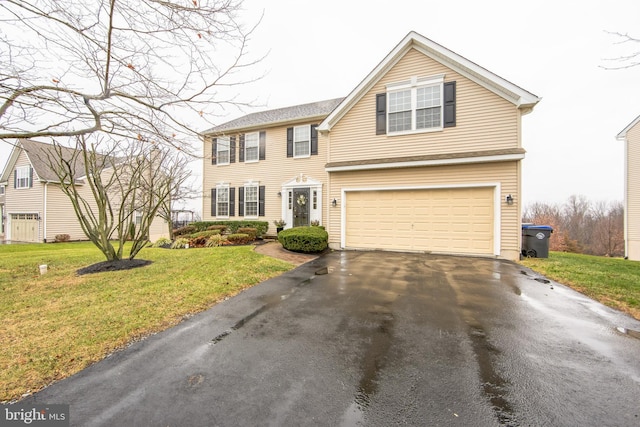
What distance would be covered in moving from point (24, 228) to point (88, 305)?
22.8 meters

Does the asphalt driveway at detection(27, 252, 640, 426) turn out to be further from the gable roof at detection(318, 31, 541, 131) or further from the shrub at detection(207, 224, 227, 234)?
the shrub at detection(207, 224, 227, 234)

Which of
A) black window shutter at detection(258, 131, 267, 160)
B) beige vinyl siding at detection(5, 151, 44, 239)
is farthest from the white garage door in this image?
beige vinyl siding at detection(5, 151, 44, 239)

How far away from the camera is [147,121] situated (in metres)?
4.52

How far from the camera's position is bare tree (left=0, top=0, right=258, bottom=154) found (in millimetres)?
3828

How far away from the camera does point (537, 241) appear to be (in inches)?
341

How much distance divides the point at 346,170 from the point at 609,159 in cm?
3674

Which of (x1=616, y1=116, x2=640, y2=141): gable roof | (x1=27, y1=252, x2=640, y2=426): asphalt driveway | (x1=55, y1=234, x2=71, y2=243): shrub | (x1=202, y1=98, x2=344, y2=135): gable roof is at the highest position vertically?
(x1=202, y1=98, x2=344, y2=135): gable roof

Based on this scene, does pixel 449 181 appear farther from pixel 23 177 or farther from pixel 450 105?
pixel 23 177

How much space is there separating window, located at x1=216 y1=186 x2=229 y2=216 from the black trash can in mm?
14384

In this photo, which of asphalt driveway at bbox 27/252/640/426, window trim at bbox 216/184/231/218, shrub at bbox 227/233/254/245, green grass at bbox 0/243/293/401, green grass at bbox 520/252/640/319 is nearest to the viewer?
asphalt driveway at bbox 27/252/640/426

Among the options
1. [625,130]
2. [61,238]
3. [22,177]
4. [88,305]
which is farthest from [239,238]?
[625,130]

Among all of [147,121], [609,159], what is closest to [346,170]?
[147,121]

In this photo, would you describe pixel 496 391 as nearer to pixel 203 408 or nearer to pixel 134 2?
pixel 203 408

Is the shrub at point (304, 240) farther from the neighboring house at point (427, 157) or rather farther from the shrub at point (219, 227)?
the shrub at point (219, 227)
